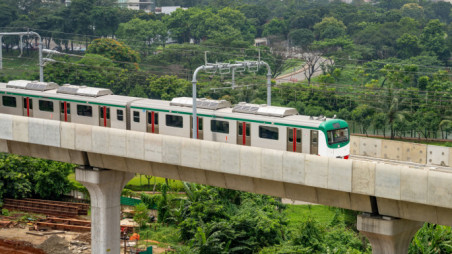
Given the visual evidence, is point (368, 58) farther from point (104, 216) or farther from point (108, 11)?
point (104, 216)

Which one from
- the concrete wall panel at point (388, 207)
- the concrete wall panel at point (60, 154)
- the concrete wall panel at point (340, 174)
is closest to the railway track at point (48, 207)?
the concrete wall panel at point (60, 154)

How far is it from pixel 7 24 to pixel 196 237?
102 m

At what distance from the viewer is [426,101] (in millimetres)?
82375

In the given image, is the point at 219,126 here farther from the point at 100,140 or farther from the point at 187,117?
the point at 100,140

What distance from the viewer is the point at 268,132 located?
33.8 metres

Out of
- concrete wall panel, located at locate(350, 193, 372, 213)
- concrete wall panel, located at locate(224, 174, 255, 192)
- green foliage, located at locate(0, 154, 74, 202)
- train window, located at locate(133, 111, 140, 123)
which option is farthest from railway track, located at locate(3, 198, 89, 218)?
concrete wall panel, located at locate(350, 193, 372, 213)

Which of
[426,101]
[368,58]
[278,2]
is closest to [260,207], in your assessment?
[426,101]

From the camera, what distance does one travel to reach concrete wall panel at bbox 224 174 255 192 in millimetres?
29891

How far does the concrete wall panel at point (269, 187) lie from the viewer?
95.3ft

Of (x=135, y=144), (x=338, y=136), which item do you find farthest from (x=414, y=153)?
(x=135, y=144)

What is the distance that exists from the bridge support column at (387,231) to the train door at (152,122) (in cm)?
1405

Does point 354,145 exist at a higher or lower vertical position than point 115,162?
higher

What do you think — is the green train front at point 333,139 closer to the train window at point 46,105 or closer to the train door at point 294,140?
the train door at point 294,140

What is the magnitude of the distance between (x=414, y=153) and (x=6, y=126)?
20391 millimetres
